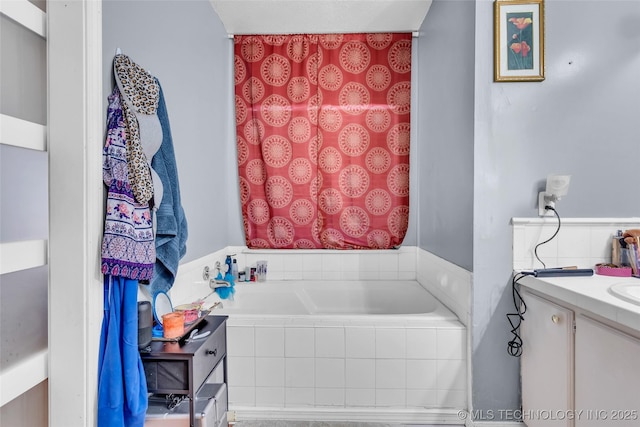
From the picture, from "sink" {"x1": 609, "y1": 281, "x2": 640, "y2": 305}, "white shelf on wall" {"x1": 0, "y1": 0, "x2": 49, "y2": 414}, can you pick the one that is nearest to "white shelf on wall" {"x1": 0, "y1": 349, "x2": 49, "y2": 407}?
"white shelf on wall" {"x1": 0, "y1": 0, "x2": 49, "y2": 414}

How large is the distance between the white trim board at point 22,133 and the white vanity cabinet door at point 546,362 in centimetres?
196

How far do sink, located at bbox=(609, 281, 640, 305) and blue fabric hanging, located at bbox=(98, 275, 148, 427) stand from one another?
1677 mm

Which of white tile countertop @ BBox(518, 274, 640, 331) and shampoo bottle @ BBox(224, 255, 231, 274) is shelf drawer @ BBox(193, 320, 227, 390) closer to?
shampoo bottle @ BBox(224, 255, 231, 274)

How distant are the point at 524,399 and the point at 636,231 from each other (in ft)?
3.29

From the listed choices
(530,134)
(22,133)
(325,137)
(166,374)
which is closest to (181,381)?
(166,374)

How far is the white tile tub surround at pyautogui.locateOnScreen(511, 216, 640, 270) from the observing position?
1.82m

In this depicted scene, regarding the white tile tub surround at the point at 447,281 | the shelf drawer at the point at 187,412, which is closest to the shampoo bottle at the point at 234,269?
the shelf drawer at the point at 187,412

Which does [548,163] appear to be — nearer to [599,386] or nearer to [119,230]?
[599,386]

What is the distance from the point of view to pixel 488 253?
184cm

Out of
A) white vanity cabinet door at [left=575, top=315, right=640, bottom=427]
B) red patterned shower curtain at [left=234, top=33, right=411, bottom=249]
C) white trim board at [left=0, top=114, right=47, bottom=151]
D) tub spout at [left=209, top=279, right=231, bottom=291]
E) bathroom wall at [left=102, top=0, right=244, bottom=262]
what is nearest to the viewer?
white trim board at [left=0, top=114, right=47, bottom=151]

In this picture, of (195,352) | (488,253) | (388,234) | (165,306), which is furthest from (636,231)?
(165,306)

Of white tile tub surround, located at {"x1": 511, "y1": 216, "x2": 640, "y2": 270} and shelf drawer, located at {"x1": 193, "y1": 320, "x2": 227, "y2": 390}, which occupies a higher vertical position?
white tile tub surround, located at {"x1": 511, "y1": 216, "x2": 640, "y2": 270}

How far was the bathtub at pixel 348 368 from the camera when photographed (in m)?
1.89

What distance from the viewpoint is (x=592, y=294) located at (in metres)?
1.32
